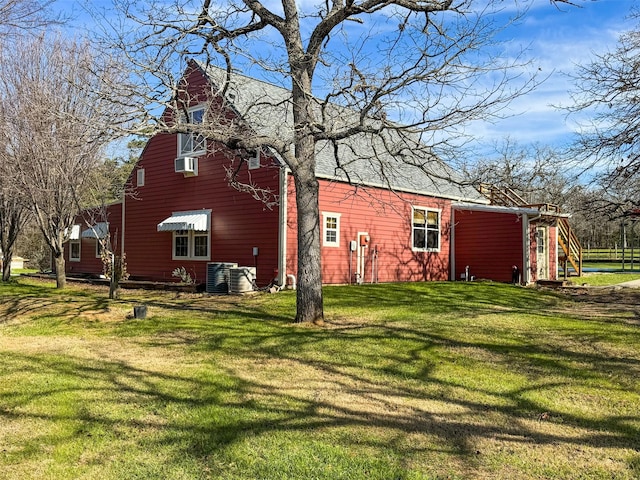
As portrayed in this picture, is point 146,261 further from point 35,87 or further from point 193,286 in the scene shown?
point 35,87

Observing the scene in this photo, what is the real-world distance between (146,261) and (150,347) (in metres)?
→ 12.2

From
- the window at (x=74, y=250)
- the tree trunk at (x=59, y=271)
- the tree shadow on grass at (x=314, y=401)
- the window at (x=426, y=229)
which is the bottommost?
the tree shadow on grass at (x=314, y=401)

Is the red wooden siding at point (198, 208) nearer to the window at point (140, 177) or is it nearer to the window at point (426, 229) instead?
the window at point (140, 177)

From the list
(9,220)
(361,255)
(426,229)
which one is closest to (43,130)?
(9,220)

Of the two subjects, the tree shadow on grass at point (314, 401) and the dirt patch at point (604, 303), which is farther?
the dirt patch at point (604, 303)

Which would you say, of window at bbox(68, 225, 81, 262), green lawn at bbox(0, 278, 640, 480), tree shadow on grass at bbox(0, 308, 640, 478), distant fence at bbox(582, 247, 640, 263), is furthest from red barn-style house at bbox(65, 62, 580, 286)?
distant fence at bbox(582, 247, 640, 263)

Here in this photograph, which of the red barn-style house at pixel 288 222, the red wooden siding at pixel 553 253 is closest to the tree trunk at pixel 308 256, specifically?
the red barn-style house at pixel 288 222

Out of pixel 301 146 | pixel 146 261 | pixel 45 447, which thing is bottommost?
pixel 45 447

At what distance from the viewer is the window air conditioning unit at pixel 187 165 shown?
17.3 metres

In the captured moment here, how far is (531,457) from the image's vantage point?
3.90 m

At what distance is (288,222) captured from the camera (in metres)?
15.1

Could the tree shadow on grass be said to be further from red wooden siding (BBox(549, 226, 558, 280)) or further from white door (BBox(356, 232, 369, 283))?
red wooden siding (BBox(549, 226, 558, 280))

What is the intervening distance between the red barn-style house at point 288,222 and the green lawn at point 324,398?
19.6ft

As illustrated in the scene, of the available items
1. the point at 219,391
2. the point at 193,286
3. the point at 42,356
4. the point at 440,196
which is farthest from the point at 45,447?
the point at 440,196
